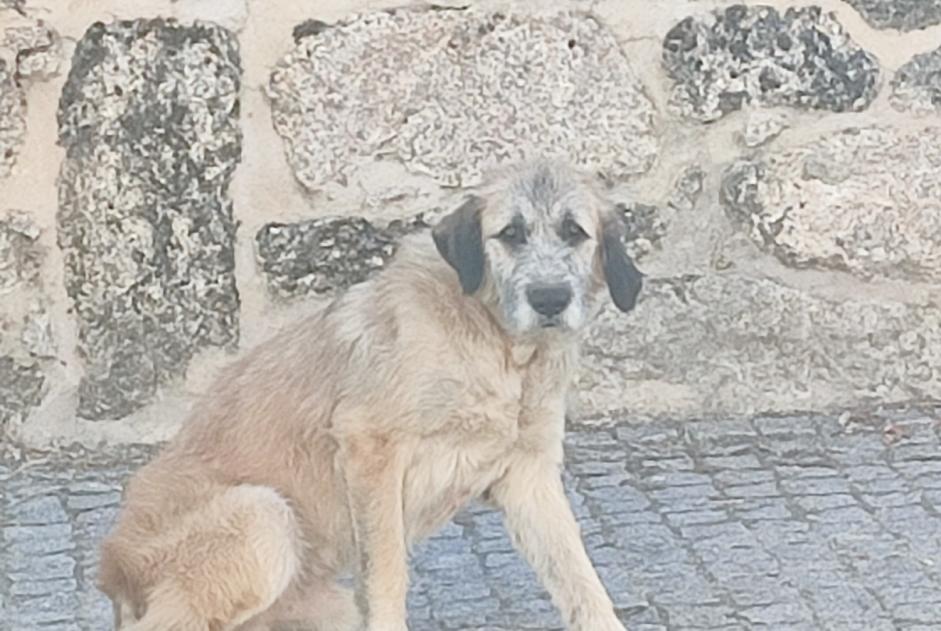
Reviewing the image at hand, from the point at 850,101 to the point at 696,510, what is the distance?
1.46m

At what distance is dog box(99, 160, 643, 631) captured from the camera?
A: 4.75m

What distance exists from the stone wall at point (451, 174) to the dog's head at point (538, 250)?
5.00ft

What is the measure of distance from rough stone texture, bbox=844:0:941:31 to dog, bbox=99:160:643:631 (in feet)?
6.40

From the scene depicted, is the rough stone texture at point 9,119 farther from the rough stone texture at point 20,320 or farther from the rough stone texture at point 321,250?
the rough stone texture at point 321,250

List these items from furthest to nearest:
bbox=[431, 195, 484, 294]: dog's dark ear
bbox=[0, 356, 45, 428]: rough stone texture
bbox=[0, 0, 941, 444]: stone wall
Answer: bbox=[0, 356, 45, 428]: rough stone texture → bbox=[0, 0, 941, 444]: stone wall → bbox=[431, 195, 484, 294]: dog's dark ear

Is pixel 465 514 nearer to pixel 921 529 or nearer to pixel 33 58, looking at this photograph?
pixel 921 529

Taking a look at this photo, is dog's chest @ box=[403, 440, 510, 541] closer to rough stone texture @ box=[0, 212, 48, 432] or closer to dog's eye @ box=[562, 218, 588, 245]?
dog's eye @ box=[562, 218, 588, 245]

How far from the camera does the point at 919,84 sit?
258 inches

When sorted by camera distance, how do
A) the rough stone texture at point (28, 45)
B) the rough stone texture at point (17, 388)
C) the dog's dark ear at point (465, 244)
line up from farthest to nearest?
the rough stone texture at point (17, 388)
the rough stone texture at point (28, 45)
the dog's dark ear at point (465, 244)

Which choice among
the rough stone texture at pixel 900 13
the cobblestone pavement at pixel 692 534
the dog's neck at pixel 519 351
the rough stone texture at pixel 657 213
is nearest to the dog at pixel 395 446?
the dog's neck at pixel 519 351

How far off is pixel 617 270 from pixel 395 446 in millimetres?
667

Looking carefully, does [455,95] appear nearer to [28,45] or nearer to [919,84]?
[28,45]

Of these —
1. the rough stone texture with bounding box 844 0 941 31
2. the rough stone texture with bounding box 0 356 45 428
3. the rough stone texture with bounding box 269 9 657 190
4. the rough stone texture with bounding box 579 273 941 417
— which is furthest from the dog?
the rough stone texture with bounding box 844 0 941 31

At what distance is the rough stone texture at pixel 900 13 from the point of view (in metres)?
6.50
